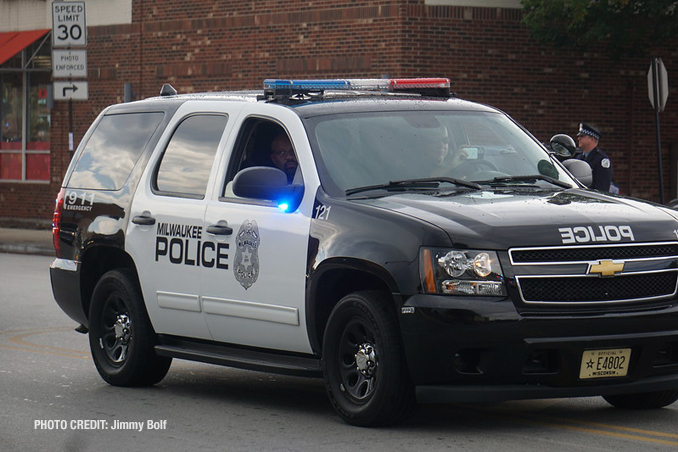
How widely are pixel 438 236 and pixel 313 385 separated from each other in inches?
105

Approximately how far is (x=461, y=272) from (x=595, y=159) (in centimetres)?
792

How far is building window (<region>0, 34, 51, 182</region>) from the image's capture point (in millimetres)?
30836

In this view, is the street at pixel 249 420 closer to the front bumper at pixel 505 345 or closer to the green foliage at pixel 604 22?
the front bumper at pixel 505 345

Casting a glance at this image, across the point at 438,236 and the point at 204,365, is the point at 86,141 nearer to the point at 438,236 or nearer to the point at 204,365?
the point at 204,365

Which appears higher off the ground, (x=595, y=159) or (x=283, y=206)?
(x=595, y=159)

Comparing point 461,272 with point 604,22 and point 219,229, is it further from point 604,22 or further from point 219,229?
point 604,22

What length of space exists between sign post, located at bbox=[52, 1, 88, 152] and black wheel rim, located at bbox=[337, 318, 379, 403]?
16.9 m

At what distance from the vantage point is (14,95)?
3177cm

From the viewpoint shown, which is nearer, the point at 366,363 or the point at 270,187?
the point at 366,363

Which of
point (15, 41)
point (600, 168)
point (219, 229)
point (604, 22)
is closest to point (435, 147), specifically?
point (219, 229)

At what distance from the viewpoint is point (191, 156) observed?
8906 millimetres

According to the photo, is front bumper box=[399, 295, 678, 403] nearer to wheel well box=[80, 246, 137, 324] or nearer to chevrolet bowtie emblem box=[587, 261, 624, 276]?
chevrolet bowtie emblem box=[587, 261, 624, 276]

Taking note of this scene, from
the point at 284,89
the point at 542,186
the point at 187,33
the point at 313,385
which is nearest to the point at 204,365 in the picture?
the point at 313,385

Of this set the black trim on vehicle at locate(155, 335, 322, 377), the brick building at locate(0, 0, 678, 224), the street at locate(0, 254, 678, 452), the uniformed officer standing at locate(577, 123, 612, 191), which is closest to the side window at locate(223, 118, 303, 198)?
the black trim on vehicle at locate(155, 335, 322, 377)
